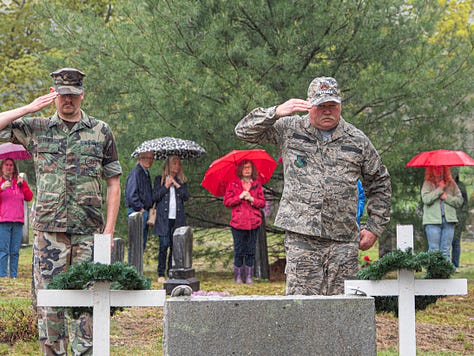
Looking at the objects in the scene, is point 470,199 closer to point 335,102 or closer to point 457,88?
point 457,88

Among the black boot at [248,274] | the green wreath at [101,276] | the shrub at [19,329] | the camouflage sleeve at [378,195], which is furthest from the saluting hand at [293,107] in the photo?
the black boot at [248,274]

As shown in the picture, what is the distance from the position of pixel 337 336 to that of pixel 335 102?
6.83 ft

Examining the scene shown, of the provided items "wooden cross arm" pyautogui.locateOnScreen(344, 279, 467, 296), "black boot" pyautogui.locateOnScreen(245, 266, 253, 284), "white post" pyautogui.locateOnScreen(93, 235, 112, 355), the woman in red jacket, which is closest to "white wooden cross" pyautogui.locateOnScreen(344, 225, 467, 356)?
"wooden cross arm" pyautogui.locateOnScreen(344, 279, 467, 296)

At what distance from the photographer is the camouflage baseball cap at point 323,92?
5.51 m

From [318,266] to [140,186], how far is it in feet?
25.7

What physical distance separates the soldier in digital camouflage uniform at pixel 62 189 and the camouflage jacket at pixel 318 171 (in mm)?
1094

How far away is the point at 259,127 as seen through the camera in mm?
5730

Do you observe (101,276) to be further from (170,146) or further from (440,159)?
(440,159)

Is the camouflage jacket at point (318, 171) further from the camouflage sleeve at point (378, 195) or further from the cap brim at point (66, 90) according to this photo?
the cap brim at point (66, 90)

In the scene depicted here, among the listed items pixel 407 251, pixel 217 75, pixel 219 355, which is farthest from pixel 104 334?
pixel 217 75

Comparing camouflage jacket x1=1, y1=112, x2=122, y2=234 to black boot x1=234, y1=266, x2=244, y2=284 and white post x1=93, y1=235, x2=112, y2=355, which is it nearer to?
white post x1=93, y1=235, x2=112, y2=355

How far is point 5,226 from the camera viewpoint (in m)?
13.6

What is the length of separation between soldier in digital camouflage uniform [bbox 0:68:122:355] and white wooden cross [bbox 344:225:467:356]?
1.95m

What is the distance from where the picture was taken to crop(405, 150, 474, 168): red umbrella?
44.0 ft
